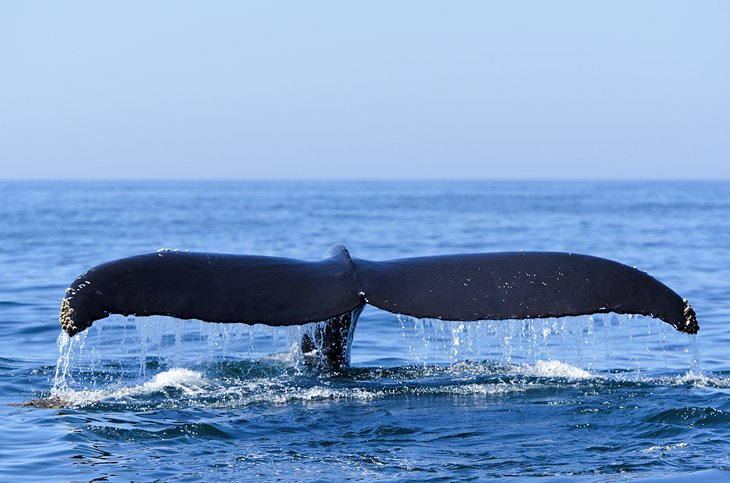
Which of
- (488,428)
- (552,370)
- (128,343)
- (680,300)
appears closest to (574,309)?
(680,300)

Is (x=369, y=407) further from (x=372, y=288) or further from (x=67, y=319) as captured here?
(x=67, y=319)

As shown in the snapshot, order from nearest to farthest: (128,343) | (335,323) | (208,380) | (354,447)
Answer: (354,447), (335,323), (208,380), (128,343)

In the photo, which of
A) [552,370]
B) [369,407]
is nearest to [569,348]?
[552,370]

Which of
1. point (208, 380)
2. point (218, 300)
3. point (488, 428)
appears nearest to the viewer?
point (218, 300)

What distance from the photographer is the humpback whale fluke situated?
5.31 metres

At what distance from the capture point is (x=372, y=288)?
5738 millimetres

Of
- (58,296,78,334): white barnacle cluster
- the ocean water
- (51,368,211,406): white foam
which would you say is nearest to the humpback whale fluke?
(58,296,78,334): white barnacle cluster

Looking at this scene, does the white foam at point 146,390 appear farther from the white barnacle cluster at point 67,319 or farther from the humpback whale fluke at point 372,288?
the white barnacle cluster at point 67,319

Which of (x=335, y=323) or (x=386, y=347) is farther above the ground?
(x=335, y=323)

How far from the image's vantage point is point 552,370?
7.99 meters

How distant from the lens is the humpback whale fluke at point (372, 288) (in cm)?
531

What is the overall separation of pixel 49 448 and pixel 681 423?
138 inches

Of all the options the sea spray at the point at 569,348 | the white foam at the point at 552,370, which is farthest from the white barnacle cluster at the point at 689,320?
the sea spray at the point at 569,348

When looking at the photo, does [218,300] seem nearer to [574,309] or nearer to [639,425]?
[574,309]
